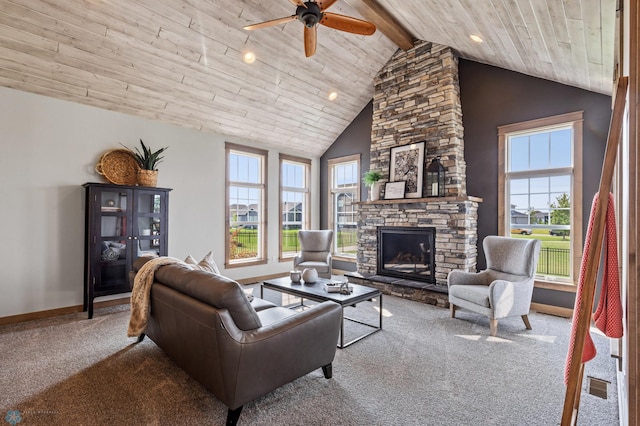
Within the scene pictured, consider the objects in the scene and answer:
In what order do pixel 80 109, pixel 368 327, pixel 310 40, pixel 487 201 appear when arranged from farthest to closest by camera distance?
1. pixel 487 201
2. pixel 80 109
3. pixel 368 327
4. pixel 310 40

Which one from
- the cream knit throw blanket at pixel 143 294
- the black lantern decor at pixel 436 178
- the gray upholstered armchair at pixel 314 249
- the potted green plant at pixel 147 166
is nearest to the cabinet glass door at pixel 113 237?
the potted green plant at pixel 147 166

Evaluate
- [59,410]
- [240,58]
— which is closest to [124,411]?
[59,410]

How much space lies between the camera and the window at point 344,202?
6750 millimetres

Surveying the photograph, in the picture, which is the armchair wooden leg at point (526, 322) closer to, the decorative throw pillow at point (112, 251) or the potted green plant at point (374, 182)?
the potted green plant at point (374, 182)

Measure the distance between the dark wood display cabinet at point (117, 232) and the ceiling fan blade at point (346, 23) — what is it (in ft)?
10.0

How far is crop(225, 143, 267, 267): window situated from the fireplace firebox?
235cm

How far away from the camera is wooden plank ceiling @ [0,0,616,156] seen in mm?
3105

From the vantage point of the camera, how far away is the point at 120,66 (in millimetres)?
3967

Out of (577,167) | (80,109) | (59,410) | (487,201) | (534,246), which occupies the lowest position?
(59,410)

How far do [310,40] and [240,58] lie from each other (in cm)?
151

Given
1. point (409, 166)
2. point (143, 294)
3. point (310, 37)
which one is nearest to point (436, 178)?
point (409, 166)

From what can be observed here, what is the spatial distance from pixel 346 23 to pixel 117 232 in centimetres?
370

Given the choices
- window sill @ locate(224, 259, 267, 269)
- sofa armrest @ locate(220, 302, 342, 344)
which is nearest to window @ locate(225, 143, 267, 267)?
window sill @ locate(224, 259, 267, 269)

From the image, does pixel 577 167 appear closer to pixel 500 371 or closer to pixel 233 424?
pixel 500 371
